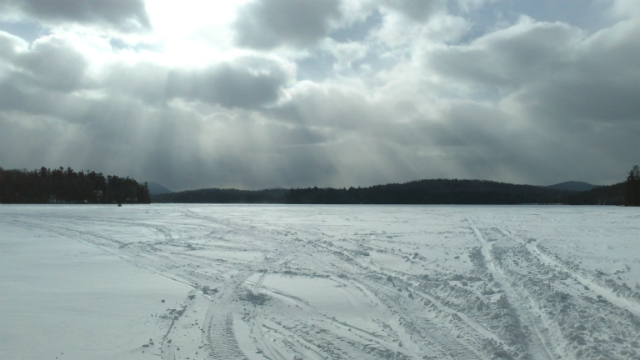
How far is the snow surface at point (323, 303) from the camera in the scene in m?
5.21

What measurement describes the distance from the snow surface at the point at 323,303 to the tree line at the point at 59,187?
95.1 m

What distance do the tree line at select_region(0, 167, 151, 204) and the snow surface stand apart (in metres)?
95.1

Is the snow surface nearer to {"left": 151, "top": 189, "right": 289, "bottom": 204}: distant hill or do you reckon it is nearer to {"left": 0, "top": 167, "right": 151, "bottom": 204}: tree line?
{"left": 0, "top": 167, "right": 151, "bottom": 204}: tree line

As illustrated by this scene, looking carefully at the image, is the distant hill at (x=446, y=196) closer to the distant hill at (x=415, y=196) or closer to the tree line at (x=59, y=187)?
the distant hill at (x=415, y=196)

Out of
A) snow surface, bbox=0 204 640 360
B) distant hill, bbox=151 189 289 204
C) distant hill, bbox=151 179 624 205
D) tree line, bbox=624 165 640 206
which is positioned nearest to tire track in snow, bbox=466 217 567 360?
snow surface, bbox=0 204 640 360

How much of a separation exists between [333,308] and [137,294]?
382cm

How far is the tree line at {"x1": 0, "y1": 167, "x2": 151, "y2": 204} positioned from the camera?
90794mm

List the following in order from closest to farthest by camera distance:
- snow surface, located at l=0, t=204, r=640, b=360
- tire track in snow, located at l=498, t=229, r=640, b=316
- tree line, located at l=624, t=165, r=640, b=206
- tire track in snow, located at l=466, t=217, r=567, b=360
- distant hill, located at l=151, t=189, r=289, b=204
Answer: tire track in snow, located at l=466, t=217, r=567, b=360
snow surface, located at l=0, t=204, r=640, b=360
tire track in snow, located at l=498, t=229, r=640, b=316
tree line, located at l=624, t=165, r=640, b=206
distant hill, located at l=151, t=189, r=289, b=204

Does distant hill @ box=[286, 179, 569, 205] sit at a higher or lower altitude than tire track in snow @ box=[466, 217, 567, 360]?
higher

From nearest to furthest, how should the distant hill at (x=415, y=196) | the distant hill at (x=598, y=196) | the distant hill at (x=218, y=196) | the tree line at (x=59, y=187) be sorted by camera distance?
1. the tree line at (x=59, y=187)
2. the distant hill at (x=598, y=196)
3. the distant hill at (x=415, y=196)
4. the distant hill at (x=218, y=196)

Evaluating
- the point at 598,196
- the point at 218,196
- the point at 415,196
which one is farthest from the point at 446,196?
the point at 218,196

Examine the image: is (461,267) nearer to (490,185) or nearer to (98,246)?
(98,246)

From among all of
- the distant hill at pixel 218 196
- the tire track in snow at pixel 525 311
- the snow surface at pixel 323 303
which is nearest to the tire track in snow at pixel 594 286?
the snow surface at pixel 323 303

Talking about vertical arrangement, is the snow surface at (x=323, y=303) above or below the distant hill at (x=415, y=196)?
below
